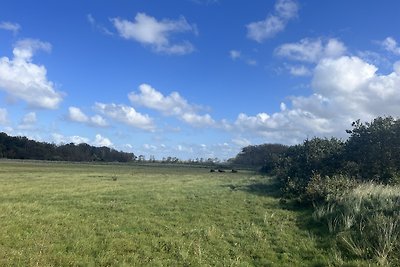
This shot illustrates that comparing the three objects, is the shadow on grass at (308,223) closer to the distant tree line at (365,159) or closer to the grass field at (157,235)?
the grass field at (157,235)

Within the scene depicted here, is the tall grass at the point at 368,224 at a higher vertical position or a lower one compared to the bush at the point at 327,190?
lower

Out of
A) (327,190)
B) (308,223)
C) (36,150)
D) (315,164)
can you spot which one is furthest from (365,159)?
(36,150)

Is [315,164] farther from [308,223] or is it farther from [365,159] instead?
[308,223]

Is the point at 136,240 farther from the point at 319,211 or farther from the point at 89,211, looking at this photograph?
the point at 319,211

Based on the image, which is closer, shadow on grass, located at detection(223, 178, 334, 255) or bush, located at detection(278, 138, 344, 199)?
shadow on grass, located at detection(223, 178, 334, 255)

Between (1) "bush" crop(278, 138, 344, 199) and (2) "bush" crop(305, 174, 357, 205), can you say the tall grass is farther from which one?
(1) "bush" crop(278, 138, 344, 199)

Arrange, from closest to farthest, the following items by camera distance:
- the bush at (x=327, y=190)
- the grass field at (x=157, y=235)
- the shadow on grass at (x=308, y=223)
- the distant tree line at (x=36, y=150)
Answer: the grass field at (x=157, y=235) < the shadow on grass at (x=308, y=223) < the bush at (x=327, y=190) < the distant tree line at (x=36, y=150)

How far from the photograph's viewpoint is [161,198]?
2873cm

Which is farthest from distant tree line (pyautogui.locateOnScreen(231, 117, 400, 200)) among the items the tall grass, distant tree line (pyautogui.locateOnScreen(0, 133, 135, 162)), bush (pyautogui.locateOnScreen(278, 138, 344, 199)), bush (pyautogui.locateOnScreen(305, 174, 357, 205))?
distant tree line (pyautogui.locateOnScreen(0, 133, 135, 162))

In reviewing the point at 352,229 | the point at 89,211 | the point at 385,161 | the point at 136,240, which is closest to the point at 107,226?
the point at 136,240

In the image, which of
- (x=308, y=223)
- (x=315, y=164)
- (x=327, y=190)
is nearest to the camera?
(x=308, y=223)

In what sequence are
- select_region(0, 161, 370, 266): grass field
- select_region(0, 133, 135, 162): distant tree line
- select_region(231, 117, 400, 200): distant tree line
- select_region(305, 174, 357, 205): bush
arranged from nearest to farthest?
select_region(0, 161, 370, 266): grass field
select_region(305, 174, 357, 205): bush
select_region(231, 117, 400, 200): distant tree line
select_region(0, 133, 135, 162): distant tree line

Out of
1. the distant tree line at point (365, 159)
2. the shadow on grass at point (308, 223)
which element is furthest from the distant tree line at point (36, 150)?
the shadow on grass at point (308, 223)

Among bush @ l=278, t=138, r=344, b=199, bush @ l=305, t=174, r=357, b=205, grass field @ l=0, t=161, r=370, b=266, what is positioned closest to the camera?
grass field @ l=0, t=161, r=370, b=266
